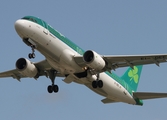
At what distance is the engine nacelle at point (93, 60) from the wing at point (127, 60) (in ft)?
1.77

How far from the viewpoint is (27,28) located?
125 ft

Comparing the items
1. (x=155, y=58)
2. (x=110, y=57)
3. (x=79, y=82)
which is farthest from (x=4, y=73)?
(x=155, y=58)

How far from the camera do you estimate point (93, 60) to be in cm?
4009

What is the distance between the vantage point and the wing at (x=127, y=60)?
40.3 metres

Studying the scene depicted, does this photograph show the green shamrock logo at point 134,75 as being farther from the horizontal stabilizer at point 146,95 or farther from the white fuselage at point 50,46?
the white fuselage at point 50,46

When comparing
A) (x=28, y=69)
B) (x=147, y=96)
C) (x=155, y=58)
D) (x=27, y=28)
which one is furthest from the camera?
(x=147, y=96)

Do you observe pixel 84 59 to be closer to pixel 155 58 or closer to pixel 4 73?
pixel 155 58

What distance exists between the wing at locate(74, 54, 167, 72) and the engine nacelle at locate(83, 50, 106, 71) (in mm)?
540

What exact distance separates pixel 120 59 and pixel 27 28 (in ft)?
29.0

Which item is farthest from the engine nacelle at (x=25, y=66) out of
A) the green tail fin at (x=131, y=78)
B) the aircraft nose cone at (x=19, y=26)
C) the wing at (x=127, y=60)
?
the green tail fin at (x=131, y=78)

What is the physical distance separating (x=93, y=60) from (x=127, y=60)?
3397mm

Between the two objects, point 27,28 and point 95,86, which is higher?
point 27,28

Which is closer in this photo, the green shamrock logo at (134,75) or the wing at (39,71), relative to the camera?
the wing at (39,71)

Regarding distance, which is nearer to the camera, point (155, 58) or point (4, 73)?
point (155, 58)
